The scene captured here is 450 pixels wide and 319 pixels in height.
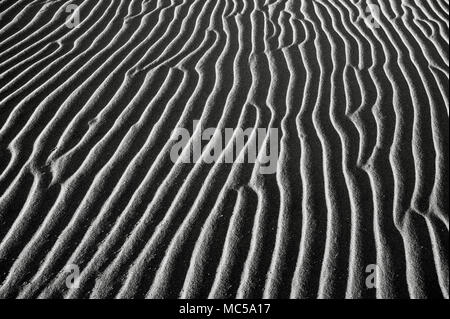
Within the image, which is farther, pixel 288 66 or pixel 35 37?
pixel 35 37

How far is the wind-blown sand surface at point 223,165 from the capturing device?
Result: 2570 mm

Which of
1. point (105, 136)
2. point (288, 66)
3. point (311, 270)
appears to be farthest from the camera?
point (288, 66)

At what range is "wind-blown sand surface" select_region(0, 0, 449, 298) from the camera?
2.57 meters

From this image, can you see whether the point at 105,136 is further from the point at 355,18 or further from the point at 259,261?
the point at 355,18

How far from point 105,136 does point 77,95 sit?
2.23ft

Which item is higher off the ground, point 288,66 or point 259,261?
point 288,66

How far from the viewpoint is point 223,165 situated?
127 inches

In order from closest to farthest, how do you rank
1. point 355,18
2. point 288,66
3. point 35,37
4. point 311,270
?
point 311,270 < point 288,66 < point 35,37 < point 355,18

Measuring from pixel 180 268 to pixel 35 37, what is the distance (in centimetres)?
345

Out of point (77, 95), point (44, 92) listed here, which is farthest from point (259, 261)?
point (44, 92)

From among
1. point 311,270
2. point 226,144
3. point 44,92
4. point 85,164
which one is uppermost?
point 44,92

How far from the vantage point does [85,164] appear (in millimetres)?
3201

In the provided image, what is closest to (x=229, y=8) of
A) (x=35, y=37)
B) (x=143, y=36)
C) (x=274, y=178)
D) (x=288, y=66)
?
(x=143, y=36)

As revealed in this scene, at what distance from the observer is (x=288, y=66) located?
428cm
